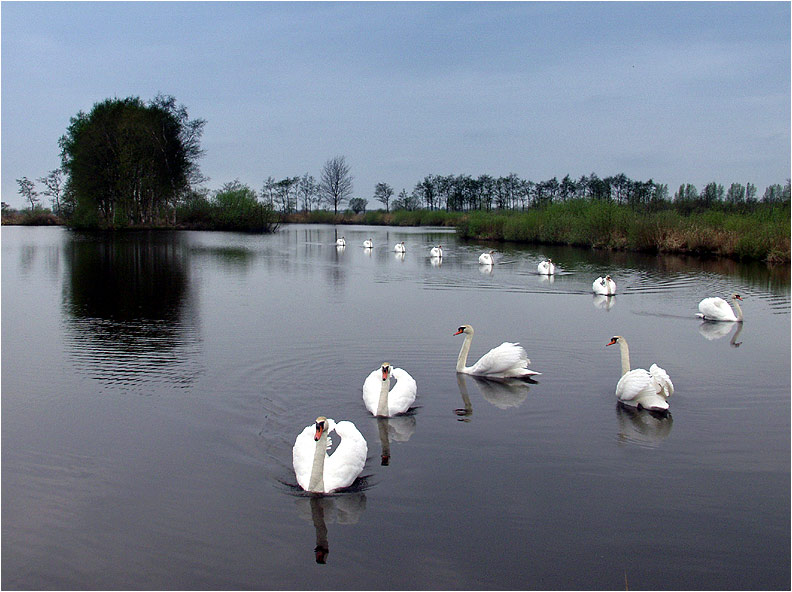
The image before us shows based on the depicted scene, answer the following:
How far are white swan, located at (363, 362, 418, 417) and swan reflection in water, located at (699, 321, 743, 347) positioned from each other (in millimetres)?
7401

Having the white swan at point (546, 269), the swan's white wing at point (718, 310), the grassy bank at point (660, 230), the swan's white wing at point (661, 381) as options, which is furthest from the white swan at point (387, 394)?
the grassy bank at point (660, 230)

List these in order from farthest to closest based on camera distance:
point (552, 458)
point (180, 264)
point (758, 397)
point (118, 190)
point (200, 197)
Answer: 1. point (200, 197)
2. point (118, 190)
3. point (180, 264)
4. point (758, 397)
5. point (552, 458)

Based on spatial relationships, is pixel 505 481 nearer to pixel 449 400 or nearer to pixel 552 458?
pixel 552 458

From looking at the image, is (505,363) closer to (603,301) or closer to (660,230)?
(603,301)

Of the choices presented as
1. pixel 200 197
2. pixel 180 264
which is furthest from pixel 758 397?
pixel 200 197

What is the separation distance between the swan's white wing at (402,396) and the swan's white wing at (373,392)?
0.54 feet

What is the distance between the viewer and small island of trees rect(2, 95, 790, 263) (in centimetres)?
3500

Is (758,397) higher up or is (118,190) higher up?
(118,190)

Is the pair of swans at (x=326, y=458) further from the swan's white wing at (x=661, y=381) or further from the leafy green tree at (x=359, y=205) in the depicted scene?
the leafy green tree at (x=359, y=205)

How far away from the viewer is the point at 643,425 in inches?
316

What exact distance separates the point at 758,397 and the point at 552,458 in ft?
12.8

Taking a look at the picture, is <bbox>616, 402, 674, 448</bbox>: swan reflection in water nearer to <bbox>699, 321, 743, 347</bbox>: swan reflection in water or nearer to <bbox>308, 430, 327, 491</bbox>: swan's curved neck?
<bbox>308, 430, 327, 491</bbox>: swan's curved neck

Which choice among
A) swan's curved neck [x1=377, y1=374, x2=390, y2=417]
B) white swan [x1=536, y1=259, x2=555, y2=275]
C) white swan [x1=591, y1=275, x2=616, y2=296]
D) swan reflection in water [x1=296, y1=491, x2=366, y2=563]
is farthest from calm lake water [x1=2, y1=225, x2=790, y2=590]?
white swan [x1=536, y1=259, x2=555, y2=275]

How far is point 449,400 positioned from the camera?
8.98 meters
